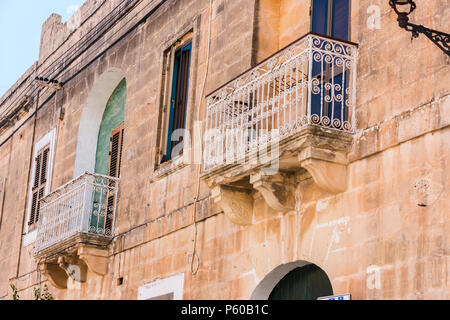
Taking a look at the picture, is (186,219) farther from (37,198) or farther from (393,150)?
(37,198)

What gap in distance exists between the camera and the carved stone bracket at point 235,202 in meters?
11.3

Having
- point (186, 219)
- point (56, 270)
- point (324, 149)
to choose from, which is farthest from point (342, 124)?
point (56, 270)

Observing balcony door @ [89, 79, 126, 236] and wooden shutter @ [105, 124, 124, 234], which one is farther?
balcony door @ [89, 79, 126, 236]

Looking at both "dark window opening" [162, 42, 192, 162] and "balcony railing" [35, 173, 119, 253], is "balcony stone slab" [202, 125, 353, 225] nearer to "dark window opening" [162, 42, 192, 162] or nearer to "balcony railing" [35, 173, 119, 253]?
"dark window opening" [162, 42, 192, 162]

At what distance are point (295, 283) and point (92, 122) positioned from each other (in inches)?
282

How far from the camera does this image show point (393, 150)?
9250 millimetres

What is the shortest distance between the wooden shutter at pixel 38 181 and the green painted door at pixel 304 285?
8.03m

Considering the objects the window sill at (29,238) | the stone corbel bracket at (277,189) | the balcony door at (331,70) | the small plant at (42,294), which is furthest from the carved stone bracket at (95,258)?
the balcony door at (331,70)

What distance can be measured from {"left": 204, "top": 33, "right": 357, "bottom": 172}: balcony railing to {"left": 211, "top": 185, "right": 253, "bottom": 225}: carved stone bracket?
0.32 metres

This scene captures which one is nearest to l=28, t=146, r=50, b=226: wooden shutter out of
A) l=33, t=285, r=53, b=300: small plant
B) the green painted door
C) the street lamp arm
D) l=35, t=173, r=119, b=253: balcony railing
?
l=33, t=285, r=53, b=300: small plant

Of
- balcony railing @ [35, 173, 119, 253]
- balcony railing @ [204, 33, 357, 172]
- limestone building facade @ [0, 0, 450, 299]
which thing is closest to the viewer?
limestone building facade @ [0, 0, 450, 299]

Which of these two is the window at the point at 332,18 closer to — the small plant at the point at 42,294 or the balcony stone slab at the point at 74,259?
the balcony stone slab at the point at 74,259

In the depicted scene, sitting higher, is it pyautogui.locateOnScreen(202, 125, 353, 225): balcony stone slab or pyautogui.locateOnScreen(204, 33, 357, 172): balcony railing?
pyautogui.locateOnScreen(204, 33, 357, 172): balcony railing

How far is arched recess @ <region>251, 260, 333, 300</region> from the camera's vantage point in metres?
10.4
